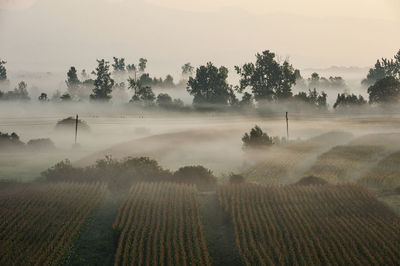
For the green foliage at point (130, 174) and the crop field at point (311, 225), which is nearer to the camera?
the crop field at point (311, 225)

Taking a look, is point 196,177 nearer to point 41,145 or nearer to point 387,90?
point 41,145

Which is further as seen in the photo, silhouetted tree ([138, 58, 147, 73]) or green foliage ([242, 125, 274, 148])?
silhouetted tree ([138, 58, 147, 73])

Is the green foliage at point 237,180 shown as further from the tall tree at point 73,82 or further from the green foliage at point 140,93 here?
the tall tree at point 73,82

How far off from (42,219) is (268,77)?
371 feet

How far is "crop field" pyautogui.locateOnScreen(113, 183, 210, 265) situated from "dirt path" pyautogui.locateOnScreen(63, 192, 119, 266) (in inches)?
29.9

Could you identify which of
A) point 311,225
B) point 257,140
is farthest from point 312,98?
point 311,225

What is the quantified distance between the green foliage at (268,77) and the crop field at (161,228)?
317 feet

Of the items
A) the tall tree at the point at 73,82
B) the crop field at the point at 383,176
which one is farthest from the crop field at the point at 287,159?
the tall tree at the point at 73,82

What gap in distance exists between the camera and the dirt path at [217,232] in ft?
98.4

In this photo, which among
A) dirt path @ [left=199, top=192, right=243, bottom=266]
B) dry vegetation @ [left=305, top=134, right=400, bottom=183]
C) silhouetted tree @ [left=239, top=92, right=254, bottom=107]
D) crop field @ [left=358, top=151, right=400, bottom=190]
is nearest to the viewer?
dirt path @ [left=199, top=192, right=243, bottom=266]

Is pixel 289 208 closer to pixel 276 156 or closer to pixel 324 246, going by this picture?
pixel 324 246

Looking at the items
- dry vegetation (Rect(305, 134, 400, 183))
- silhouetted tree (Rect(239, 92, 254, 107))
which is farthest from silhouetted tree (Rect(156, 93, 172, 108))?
dry vegetation (Rect(305, 134, 400, 183))

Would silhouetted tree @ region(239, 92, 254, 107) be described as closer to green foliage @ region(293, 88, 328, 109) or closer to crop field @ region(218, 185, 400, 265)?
green foliage @ region(293, 88, 328, 109)

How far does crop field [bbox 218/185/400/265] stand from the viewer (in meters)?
28.7
